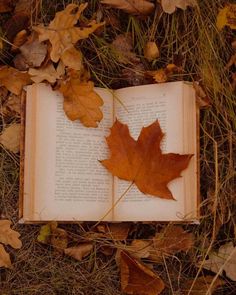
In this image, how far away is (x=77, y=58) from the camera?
1.54 meters

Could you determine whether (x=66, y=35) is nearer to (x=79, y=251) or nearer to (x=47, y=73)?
(x=47, y=73)

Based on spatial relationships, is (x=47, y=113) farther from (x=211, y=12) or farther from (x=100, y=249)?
(x=211, y=12)

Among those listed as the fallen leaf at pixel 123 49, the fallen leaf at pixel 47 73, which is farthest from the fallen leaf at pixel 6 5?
the fallen leaf at pixel 123 49

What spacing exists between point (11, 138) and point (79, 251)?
0.39m

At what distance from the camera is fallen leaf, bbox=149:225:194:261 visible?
1.56 m

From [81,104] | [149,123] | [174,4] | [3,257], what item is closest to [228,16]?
[174,4]

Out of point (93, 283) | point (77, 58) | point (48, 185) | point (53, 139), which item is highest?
Answer: point (77, 58)

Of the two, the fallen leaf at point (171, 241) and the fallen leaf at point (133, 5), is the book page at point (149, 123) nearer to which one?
the fallen leaf at point (171, 241)

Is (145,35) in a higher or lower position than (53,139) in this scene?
higher

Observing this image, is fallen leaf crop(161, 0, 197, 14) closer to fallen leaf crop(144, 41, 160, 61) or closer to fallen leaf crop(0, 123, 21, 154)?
fallen leaf crop(144, 41, 160, 61)

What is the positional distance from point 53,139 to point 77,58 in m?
0.25

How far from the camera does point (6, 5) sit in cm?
160

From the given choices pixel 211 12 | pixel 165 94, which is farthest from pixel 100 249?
pixel 211 12

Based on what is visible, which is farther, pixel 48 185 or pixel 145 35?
pixel 145 35
